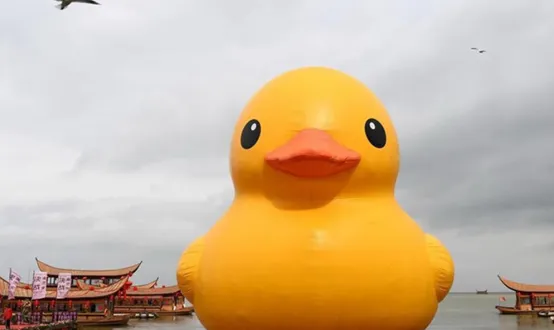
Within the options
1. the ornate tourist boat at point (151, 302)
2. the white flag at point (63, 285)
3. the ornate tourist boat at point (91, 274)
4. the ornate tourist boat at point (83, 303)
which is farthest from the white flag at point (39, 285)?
the ornate tourist boat at point (151, 302)

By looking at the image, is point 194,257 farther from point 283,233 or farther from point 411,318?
point 411,318

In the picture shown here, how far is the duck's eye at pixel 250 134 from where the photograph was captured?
6.44 m

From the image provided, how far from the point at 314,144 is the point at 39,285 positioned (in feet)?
64.1

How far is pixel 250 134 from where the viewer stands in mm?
6504

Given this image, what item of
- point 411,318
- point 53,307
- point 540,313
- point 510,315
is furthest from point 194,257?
point 510,315

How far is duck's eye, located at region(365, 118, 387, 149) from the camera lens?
250 inches

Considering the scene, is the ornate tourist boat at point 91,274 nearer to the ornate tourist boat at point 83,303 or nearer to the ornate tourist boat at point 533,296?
the ornate tourist boat at point 83,303

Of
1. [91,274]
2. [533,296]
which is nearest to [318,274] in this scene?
[91,274]

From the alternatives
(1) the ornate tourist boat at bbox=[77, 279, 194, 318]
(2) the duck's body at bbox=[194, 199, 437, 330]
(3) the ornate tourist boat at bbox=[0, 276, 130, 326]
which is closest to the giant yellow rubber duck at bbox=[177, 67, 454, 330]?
(2) the duck's body at bbox=[194, 199, 437, 330]

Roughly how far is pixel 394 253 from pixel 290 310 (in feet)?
3.96

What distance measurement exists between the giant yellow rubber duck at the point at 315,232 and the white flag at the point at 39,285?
17.7 meters

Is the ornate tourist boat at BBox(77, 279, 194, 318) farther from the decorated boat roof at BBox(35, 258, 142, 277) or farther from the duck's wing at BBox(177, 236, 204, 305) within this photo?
the duck's wing at BBox(177, 236, 204, 305)

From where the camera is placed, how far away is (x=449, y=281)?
6.36 meters

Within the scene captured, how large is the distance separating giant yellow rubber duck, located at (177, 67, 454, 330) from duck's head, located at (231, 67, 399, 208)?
1cm
